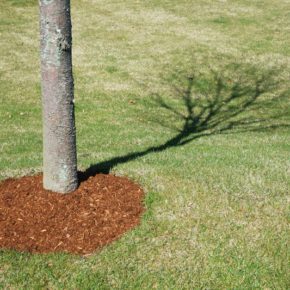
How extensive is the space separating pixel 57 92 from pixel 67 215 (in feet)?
5.52

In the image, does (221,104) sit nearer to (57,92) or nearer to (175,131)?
(175,131)

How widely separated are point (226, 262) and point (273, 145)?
19.9 ft

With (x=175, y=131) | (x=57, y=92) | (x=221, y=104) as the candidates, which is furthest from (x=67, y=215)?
(x=221, y=104)

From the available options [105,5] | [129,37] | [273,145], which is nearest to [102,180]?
[273,145]

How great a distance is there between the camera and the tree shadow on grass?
13703 millimetres

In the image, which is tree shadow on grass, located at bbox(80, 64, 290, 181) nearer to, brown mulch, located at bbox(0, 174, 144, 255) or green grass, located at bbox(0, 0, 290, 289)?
green grass, located at bbox(0, 0, 290, 289)

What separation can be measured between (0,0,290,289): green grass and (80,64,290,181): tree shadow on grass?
0.07 metres

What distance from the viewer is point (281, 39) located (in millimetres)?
24297

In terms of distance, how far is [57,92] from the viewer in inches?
252

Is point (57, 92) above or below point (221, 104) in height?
above

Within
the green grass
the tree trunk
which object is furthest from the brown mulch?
the tree trunk

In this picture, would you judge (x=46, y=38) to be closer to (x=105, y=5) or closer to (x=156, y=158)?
(x=156, y=158)

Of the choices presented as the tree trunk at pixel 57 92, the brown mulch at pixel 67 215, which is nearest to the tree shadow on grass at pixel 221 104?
the brown mulch at pixel 67 215

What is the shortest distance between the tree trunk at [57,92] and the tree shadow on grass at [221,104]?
307cm
